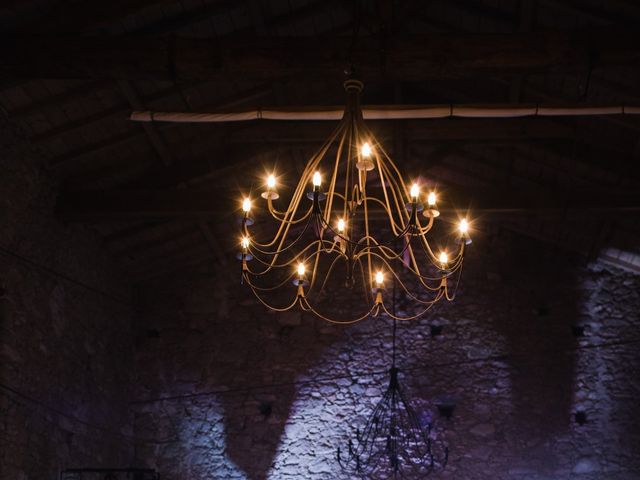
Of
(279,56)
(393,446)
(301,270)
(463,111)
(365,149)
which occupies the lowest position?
(393,446)

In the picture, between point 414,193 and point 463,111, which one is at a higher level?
point 463,111

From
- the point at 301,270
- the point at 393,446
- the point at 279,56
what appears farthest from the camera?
the point at 393,446

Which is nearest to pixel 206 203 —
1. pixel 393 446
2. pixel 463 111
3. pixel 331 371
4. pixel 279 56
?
pixel 279 56

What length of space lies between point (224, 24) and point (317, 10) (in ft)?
2.40

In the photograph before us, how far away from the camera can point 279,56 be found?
479cm

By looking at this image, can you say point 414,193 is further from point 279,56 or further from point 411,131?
point 411,131

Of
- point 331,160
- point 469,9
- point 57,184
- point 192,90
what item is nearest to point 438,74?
point 469,9

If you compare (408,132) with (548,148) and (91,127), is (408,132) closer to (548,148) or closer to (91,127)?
(548,148)

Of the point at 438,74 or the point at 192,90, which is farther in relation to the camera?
the point at 192,90

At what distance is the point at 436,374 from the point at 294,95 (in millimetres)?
3248

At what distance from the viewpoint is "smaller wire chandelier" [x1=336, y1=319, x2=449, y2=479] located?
289 inches

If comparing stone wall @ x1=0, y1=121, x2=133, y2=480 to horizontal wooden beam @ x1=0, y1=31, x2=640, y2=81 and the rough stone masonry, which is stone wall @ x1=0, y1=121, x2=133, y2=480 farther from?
horizontal wooden beam @ x1=0, y1=31, x2=640, y2=81

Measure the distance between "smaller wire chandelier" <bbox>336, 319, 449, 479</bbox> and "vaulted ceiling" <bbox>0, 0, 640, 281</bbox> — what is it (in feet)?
6.96

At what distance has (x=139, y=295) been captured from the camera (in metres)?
8.40
